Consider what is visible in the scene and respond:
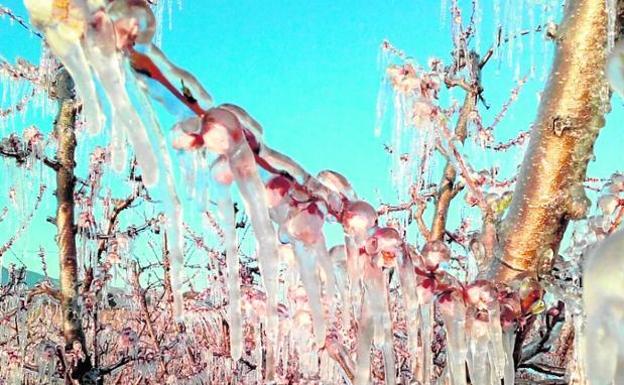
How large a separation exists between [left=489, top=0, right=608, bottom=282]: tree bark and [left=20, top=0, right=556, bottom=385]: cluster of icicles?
0.38ft

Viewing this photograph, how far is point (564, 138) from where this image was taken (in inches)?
49.2

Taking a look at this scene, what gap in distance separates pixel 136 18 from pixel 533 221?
962 millimetres

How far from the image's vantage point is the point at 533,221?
4.25 ft

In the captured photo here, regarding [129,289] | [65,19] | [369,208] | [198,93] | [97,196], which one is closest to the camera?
[65,19]

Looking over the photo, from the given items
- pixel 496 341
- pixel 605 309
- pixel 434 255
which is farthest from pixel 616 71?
pixel 496 341

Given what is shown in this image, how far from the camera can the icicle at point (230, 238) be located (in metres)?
0.74

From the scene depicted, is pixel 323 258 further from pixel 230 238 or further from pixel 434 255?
pixel 434 255

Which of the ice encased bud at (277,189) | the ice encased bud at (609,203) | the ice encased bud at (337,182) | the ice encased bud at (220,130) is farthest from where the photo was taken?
the ice encased bud at (609,203)

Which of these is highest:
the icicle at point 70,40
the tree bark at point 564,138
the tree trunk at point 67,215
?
the tree trunk at point 67,215

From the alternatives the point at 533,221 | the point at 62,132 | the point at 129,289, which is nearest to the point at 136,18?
the point at 533,221

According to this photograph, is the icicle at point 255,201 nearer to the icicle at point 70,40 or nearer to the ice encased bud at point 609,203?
the icicle at point 70,40

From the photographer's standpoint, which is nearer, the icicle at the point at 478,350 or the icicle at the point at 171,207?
the icicle at the point at 171,207

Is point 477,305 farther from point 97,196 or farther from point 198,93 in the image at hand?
point 97,196

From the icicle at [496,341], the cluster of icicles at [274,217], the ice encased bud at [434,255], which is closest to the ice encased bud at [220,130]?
the cluster of icicles at [274,217]
